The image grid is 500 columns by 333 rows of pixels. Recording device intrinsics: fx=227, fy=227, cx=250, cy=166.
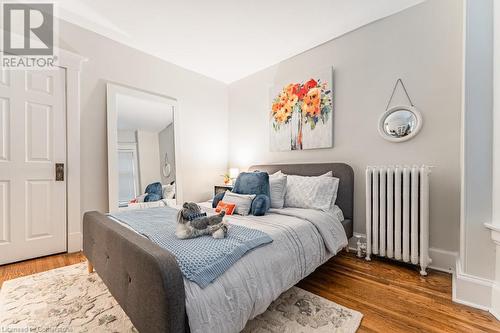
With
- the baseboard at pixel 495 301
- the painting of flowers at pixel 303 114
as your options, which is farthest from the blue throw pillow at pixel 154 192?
the baseboard at pixel 495 301

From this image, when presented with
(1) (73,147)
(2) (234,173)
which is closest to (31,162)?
(1) (73,147)

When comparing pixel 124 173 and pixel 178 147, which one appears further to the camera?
pixel 178 147

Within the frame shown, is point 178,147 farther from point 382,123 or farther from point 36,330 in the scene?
point 382,123

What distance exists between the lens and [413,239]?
206 cm

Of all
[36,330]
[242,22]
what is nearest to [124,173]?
[36,330]

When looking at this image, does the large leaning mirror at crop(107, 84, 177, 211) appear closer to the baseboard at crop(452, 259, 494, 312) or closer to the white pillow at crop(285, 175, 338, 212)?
the white pillow at crop(285, 175, 338, 212)

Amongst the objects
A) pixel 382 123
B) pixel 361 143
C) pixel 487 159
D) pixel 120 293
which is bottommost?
pixel 120 293

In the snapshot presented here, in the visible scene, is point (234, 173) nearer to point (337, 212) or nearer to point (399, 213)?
point (337, 212)

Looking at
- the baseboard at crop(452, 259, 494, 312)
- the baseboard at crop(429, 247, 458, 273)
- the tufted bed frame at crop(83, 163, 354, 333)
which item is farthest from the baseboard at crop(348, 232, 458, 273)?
the tufted bed frame at crop(83, 163, 354, 333)

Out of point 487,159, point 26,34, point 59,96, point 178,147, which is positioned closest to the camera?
point 487,159

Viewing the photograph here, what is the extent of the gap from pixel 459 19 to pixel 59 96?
415 cm

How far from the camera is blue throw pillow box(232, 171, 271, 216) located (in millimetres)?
2189

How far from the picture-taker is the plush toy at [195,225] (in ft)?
4.67

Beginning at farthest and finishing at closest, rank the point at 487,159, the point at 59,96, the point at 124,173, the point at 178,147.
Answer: the point at 178,147
the point at 124,173
the point at 59,96
the point at 487,159
